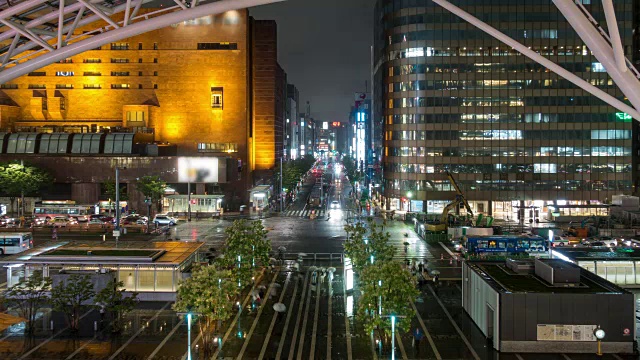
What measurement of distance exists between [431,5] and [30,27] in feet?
247

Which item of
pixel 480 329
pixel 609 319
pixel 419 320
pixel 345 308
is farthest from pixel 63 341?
pixel 609 319

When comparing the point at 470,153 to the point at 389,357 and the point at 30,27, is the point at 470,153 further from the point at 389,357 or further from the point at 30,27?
the point at 30,27

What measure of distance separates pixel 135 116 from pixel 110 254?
2438 inches

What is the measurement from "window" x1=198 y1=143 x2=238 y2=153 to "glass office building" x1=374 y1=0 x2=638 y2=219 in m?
30.2

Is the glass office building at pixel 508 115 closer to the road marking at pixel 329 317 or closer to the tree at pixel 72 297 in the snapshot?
the road marking at pixel 329 317

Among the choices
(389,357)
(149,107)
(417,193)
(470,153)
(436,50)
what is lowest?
(389,357)

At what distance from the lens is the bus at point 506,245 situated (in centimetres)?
5197

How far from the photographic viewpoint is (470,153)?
290 feet

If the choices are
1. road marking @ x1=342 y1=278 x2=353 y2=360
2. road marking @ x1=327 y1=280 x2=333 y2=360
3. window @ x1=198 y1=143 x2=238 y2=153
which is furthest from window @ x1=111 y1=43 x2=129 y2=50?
road marking @ x1=342 y1=278 x2=353 y2=360

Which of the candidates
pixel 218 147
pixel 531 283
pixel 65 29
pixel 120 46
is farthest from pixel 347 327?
pixel 120 46

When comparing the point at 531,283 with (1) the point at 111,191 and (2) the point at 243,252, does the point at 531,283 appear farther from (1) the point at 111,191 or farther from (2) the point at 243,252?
(1) the point at 111,191

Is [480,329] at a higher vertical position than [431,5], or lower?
lower

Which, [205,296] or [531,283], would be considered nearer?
[205,296]

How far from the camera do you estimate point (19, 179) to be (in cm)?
7994
